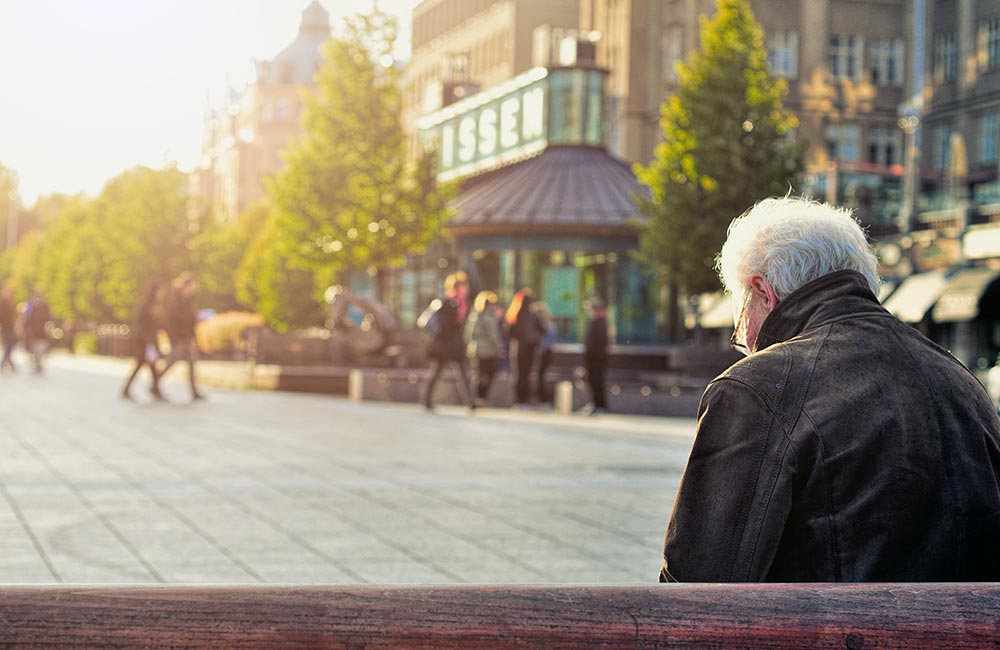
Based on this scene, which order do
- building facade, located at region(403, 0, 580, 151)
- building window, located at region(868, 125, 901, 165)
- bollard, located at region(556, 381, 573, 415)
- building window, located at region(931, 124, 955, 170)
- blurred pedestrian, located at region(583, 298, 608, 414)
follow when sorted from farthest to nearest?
building facade, located at region(403, 0, 580, 151), building window, located at region(868, 125, 901, 165), building window, located at region(931, 124, 955, 170), bollard, located at region(556, 381, 573, 415), blurred pedestrian, located at region(583, 298, 608, 414)

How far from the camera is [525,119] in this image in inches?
1922

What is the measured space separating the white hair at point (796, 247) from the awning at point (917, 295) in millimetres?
37508

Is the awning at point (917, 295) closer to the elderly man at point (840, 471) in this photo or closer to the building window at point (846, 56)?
the building window at point (846, 56)

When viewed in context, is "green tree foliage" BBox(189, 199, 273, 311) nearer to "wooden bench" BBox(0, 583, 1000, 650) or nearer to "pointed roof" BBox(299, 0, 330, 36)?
"pointed roof" BBox(299, 0, 330, 36)

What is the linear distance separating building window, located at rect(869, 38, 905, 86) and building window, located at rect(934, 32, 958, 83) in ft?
9.91

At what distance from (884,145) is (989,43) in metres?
8.44

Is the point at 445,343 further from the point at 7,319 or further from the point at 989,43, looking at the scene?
the point at 989,43

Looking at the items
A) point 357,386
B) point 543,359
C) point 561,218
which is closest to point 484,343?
point 543,359

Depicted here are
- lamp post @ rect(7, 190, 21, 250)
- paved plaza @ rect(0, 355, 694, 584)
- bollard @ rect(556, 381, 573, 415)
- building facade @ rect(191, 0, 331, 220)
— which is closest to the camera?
paved plaza @ rect(0, 355, 694, 584)

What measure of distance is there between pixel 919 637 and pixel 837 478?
26.1 inches

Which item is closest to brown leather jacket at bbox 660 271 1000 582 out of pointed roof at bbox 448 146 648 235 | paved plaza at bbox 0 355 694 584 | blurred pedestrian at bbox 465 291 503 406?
paved plaza at bbox 0 355 694 584

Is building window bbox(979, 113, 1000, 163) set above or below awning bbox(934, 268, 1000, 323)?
above

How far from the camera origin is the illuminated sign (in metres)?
47.2

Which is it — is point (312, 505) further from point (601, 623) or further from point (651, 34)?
point (651, 34)
